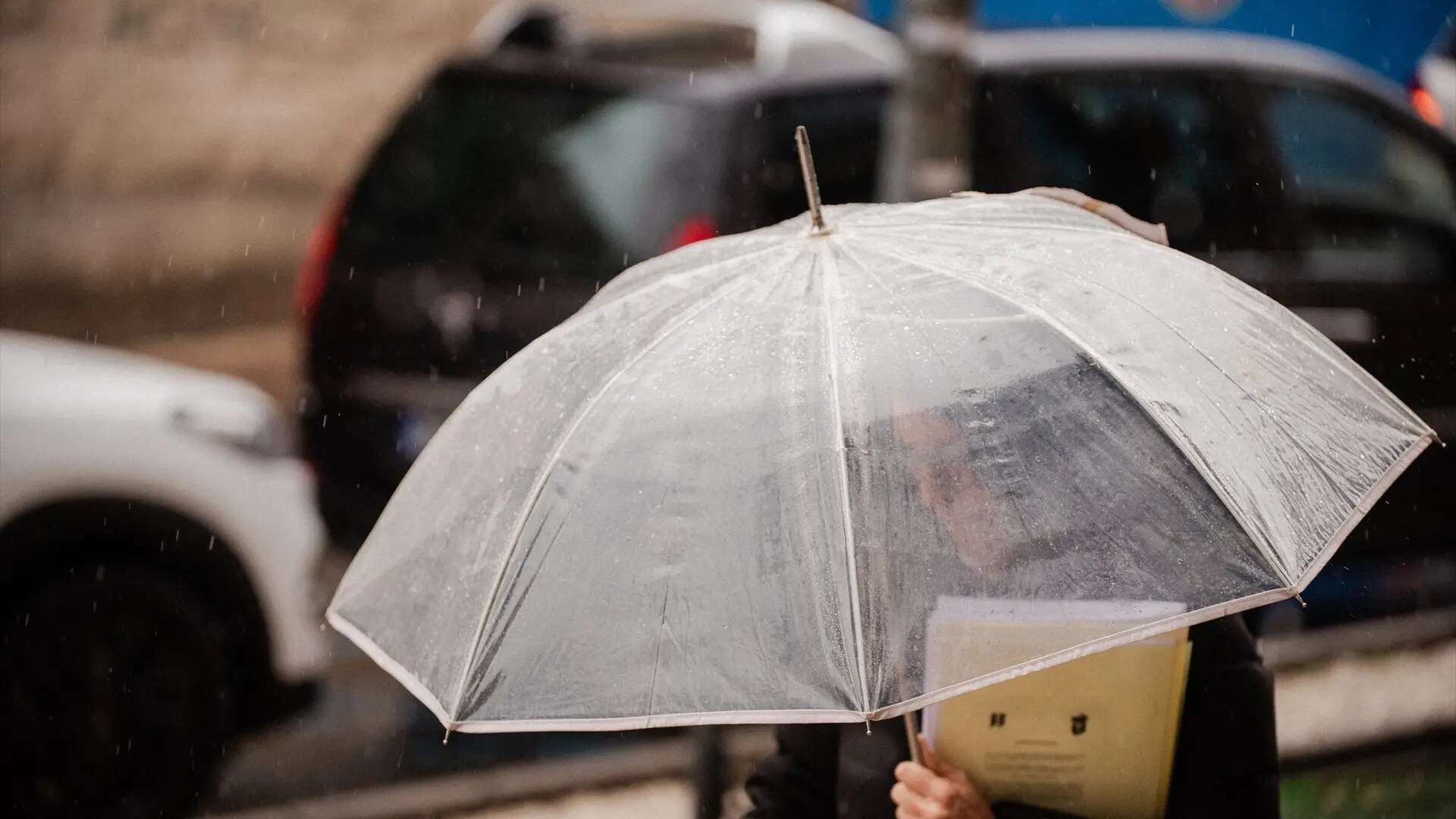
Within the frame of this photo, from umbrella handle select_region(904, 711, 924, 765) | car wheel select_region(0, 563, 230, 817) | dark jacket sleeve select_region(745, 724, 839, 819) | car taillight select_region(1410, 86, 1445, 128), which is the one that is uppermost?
car taillight select_region(1410, 86, 1445, 128)

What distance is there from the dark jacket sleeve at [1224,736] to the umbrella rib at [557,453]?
33.2 inches

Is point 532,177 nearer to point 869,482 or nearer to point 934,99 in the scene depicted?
point 934,99

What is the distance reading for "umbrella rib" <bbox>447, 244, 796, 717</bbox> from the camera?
1940 mm

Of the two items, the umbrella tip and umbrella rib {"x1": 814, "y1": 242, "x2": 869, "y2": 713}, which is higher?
the umbrella tip

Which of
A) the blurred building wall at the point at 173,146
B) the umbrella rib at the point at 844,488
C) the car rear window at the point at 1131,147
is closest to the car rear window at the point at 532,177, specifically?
the car rear window at the point at 1131,147

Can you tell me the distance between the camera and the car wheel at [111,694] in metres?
4.44

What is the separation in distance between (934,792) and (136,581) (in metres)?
3.29

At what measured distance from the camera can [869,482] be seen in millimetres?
1857

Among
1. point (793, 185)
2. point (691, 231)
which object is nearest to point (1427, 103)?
point (793, 185)

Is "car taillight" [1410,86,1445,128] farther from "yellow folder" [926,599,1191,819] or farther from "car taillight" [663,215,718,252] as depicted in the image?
"yellow folder" [926,599,1191,819]

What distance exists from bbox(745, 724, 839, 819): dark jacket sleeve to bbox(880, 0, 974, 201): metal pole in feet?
7.26

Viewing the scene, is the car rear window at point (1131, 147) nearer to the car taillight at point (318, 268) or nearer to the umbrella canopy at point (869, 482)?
the car taillight at point (318, 268)

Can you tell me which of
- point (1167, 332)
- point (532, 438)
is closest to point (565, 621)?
point (532, 438)

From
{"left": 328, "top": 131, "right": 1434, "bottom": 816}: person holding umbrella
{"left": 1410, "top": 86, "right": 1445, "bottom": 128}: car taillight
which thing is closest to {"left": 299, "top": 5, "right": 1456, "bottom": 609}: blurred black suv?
{"left": 1410, "top": 86, "right": 1445, "bottom": 128}: car taillight
